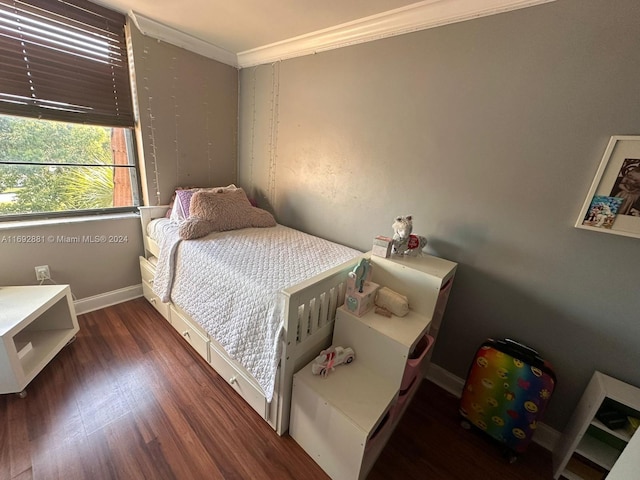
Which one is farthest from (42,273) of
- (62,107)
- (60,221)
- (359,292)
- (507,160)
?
(507,160)

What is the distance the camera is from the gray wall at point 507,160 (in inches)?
45.1

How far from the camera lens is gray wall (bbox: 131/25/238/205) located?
6.97 feet

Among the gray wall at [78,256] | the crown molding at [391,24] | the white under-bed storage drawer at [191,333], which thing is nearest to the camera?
the crown molding at [391,24]

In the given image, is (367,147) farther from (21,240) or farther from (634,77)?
(21,240)

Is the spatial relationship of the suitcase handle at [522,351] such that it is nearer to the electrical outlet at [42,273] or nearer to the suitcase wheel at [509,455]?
the suitcase wheel at [509,455]

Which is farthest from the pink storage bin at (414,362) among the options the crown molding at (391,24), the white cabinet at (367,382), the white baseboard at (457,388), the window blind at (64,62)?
the window blind at (64,62)

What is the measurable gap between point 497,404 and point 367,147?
170 cm

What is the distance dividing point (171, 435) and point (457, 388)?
1688 millimetres

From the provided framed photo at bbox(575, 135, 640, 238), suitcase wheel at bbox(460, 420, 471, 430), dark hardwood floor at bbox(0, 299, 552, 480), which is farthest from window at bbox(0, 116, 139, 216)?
framed photo at bbox(575, 135, 640, 238)

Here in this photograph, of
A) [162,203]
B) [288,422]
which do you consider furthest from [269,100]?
[288,422]

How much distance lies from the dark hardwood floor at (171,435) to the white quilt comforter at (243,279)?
34 centimetres

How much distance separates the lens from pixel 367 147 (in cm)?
186

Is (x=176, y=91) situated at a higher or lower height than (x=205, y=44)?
lower

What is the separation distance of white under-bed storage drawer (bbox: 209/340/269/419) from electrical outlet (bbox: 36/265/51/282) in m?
1.43
